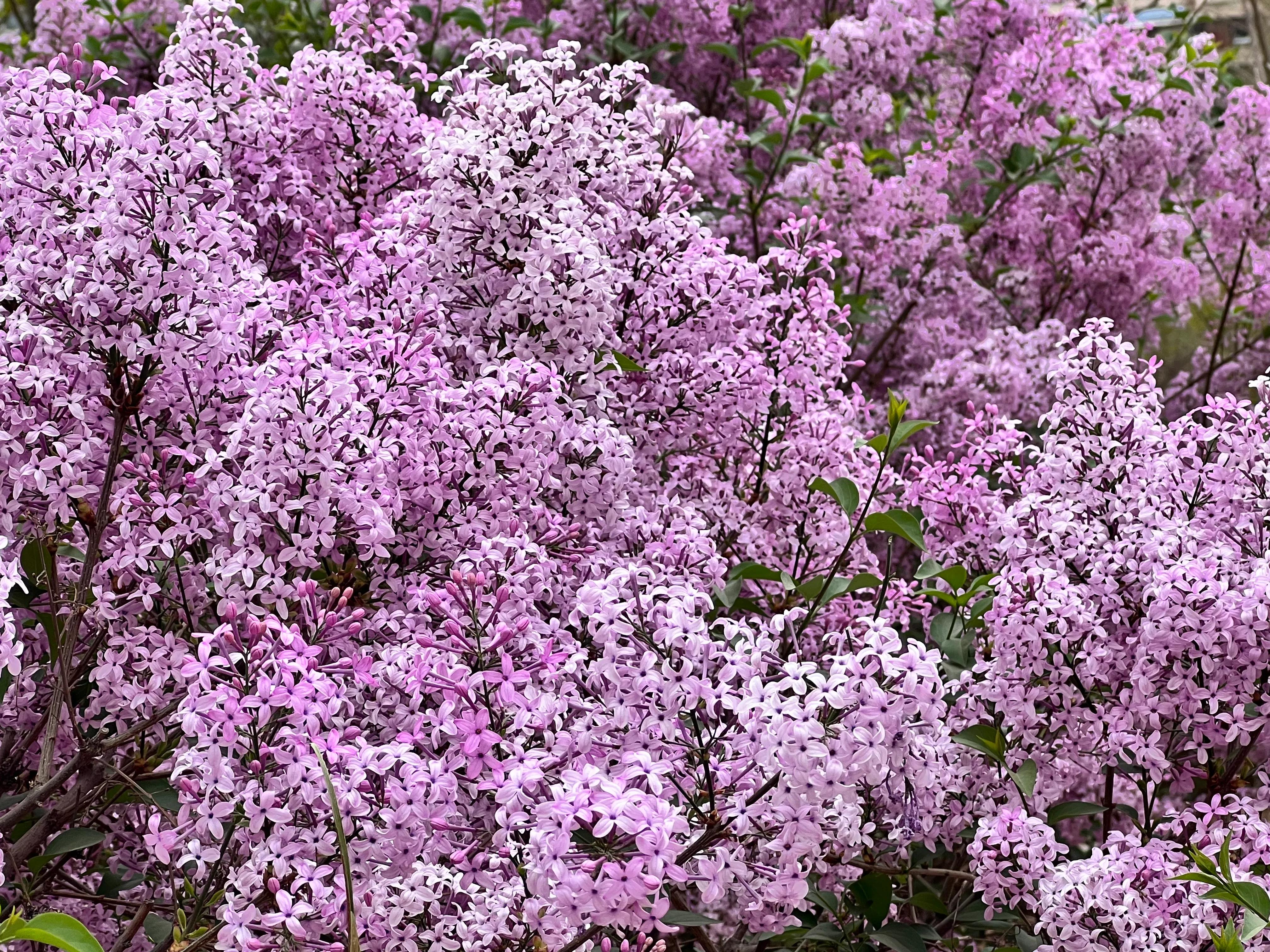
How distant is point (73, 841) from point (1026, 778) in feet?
7.46

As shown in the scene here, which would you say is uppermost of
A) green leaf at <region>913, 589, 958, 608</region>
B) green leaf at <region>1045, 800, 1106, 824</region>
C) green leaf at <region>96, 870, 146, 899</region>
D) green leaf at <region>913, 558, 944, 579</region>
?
green leaf at <region>913, 558, 944, 579</region>

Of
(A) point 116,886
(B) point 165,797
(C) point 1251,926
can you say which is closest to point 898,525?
(C) point 1251,926

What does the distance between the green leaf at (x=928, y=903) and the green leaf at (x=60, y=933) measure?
2096 mm

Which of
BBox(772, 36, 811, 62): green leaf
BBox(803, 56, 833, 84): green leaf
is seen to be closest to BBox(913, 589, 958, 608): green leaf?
BBox(803, 56, 833, 84): green leaf

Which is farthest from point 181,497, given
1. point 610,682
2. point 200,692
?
point 610,682

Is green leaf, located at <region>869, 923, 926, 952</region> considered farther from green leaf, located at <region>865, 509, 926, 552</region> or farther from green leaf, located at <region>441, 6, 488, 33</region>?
green leaf, located at <region>441, 6, 488, 33</region>

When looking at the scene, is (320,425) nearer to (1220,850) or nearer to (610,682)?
(610,682)

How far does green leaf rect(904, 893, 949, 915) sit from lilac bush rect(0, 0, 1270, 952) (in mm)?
78

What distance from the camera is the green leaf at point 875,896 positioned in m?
3.19

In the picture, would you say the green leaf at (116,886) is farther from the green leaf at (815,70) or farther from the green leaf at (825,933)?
the green leaf at (815,70)

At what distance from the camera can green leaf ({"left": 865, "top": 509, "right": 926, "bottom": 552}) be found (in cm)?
322

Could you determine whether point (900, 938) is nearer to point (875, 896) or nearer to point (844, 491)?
point (875, 896)

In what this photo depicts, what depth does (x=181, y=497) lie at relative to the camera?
3002 millimetres

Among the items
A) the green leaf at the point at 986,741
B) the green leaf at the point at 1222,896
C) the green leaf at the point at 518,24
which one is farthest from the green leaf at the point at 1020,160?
the green leaf at the point at 1222,896
